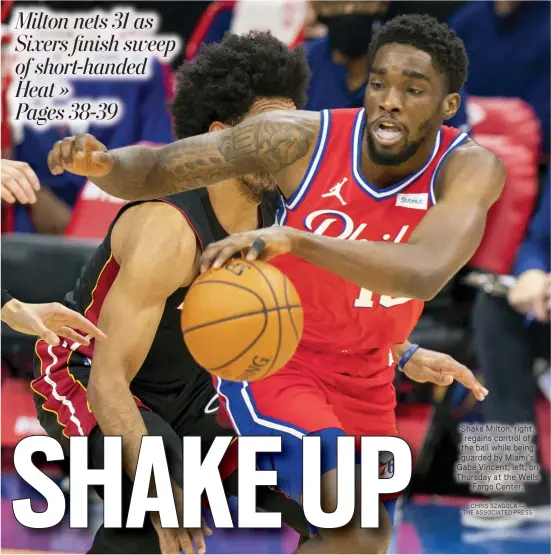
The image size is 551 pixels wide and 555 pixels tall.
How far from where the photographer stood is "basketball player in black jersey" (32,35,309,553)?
379cm

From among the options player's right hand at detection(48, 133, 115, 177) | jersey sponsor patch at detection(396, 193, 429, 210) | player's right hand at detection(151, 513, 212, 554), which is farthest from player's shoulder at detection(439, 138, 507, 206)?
player's right hand at detection(151, 513, 212, 554)

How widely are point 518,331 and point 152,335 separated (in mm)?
2597

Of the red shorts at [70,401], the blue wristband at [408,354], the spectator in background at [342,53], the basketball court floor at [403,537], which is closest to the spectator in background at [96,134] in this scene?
the spectator in background at [342,53]

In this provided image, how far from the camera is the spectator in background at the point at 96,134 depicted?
Result: 6.02 m

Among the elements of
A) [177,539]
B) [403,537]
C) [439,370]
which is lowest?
[403,537]

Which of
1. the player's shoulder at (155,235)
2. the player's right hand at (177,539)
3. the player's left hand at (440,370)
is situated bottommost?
the player's right hand at (177,539)

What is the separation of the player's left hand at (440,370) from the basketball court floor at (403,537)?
152 centimetres

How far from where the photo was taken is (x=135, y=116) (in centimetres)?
608

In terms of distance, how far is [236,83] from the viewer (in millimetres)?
4469

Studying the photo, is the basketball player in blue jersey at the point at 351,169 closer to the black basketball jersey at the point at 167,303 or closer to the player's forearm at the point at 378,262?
the player's forearm at the point at 378,262

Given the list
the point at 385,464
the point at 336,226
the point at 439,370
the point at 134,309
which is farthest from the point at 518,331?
the point at 134,309

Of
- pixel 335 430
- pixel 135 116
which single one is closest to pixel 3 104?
pixel 135 116

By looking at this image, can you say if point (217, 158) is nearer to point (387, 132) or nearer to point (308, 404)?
point (387, 132)

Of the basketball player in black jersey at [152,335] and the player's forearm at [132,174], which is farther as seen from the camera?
the basketball player in black jersey at [152,335]
